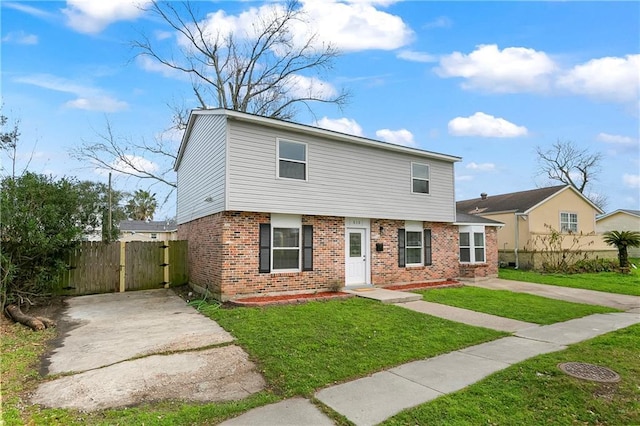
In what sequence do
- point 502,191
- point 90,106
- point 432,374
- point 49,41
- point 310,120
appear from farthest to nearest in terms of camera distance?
point 502,191 < point 310,120 < point 90,106 < point 49,41 < point 432,374

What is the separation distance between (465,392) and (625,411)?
5.08ft

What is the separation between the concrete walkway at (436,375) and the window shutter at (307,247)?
378 cm

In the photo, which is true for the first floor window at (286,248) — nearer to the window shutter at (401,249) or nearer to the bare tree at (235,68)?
the window shutter at (401,249)

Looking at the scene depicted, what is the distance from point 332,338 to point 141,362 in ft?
10.0

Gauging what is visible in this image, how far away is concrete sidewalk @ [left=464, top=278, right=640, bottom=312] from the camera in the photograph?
10.7 m

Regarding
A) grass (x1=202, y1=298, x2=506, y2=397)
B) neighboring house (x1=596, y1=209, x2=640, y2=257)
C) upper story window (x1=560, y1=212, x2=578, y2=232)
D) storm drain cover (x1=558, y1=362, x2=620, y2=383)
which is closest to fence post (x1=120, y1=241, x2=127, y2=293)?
grass (x1=202, y1=298, x2=506, y2=397)

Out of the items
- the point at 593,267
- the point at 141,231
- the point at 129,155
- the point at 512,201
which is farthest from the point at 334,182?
the point at 141,231

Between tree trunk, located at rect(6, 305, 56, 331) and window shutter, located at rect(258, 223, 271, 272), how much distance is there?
4.86 meters

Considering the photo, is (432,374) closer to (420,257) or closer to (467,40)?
(420,257)

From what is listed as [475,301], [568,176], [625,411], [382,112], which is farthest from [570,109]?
[568,176]

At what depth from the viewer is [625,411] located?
3.73m

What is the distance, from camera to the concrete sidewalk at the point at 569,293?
10.7 m

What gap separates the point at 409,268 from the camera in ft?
44.4

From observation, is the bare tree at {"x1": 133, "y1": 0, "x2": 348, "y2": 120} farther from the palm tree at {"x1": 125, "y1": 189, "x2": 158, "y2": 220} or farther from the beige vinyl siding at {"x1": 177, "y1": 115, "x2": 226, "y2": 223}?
the palm tree at {"x1": 125, "y1": 189, "x2": 158, "y2": 220}
